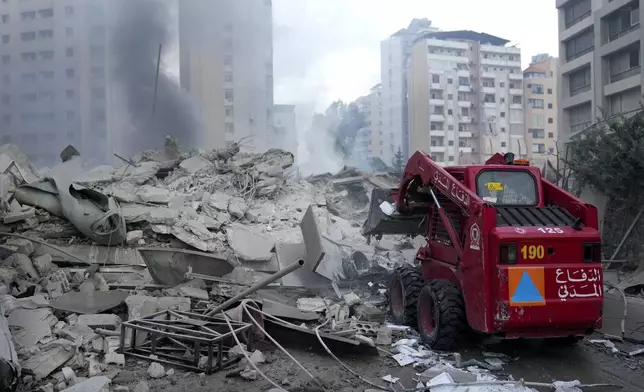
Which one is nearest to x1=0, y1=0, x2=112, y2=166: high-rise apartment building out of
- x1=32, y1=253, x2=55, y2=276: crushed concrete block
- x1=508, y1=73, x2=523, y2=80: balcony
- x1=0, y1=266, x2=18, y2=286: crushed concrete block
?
x1=32, y1=253, x2=55, y2=276: crushed concrete block

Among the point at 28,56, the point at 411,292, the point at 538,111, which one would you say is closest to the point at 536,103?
the point at 538,111

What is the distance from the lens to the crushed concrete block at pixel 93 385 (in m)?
3.85

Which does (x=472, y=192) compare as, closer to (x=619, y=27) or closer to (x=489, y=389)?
(x=489, y=389)

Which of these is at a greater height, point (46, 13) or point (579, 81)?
point (46, 13)

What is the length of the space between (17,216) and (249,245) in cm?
351

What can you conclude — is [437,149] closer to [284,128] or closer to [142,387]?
[284,128]

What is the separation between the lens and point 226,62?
27.6 meters

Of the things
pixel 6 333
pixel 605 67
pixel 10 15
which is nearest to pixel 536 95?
pixel 605 67

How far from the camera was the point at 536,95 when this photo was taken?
43.8 metres

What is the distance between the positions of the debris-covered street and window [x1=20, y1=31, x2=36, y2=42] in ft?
34.2

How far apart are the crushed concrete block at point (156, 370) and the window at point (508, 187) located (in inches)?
129

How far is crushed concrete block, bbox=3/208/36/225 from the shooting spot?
25.7 ft

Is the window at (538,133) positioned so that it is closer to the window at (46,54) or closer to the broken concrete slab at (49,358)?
the window at (46,54)

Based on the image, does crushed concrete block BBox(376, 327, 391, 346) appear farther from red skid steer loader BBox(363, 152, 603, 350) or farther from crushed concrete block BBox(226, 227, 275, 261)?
crushed concrete block BBox(226, 227, 275, 261)
